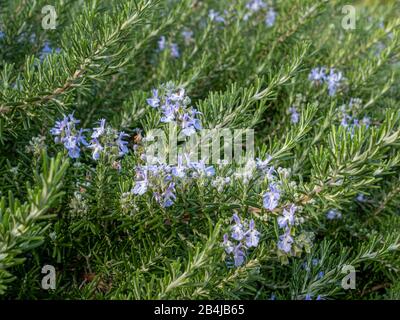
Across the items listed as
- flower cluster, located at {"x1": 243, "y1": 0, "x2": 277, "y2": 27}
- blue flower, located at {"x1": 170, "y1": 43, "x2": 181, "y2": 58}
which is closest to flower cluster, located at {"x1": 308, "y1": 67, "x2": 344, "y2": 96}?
flower cluster, located at {"x1": 243, "y1": 0, "x2": 277, "y2": 27}

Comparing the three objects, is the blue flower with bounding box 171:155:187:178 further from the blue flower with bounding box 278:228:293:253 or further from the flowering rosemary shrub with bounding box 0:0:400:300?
the blue flower with bounding box 278:228:293:253

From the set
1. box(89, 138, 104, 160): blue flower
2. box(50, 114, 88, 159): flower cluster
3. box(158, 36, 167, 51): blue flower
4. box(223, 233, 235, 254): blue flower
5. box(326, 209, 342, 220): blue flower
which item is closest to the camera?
box(223, 233, 235, 254): blue flower

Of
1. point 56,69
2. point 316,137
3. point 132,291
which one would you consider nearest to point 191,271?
point 132,291

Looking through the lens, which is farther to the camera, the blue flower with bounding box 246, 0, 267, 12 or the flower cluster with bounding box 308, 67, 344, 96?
the blue flower with bounding box 246, 0, 267, 12

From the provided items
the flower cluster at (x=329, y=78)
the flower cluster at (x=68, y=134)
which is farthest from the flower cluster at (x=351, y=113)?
the flower cluster at (x=68, y=134)

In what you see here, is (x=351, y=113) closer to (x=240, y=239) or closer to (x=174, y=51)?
(x=174, y=51)

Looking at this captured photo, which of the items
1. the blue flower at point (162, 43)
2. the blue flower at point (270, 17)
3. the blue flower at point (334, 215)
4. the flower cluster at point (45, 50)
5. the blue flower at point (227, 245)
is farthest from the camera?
the blue flower at point (270, 17)

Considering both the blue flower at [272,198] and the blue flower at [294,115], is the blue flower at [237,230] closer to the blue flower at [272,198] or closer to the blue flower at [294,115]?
the blue flower at [272,198]

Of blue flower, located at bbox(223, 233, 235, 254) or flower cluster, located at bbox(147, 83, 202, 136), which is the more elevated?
flower cluster, located at bbox(147, 83, 202, 136)
